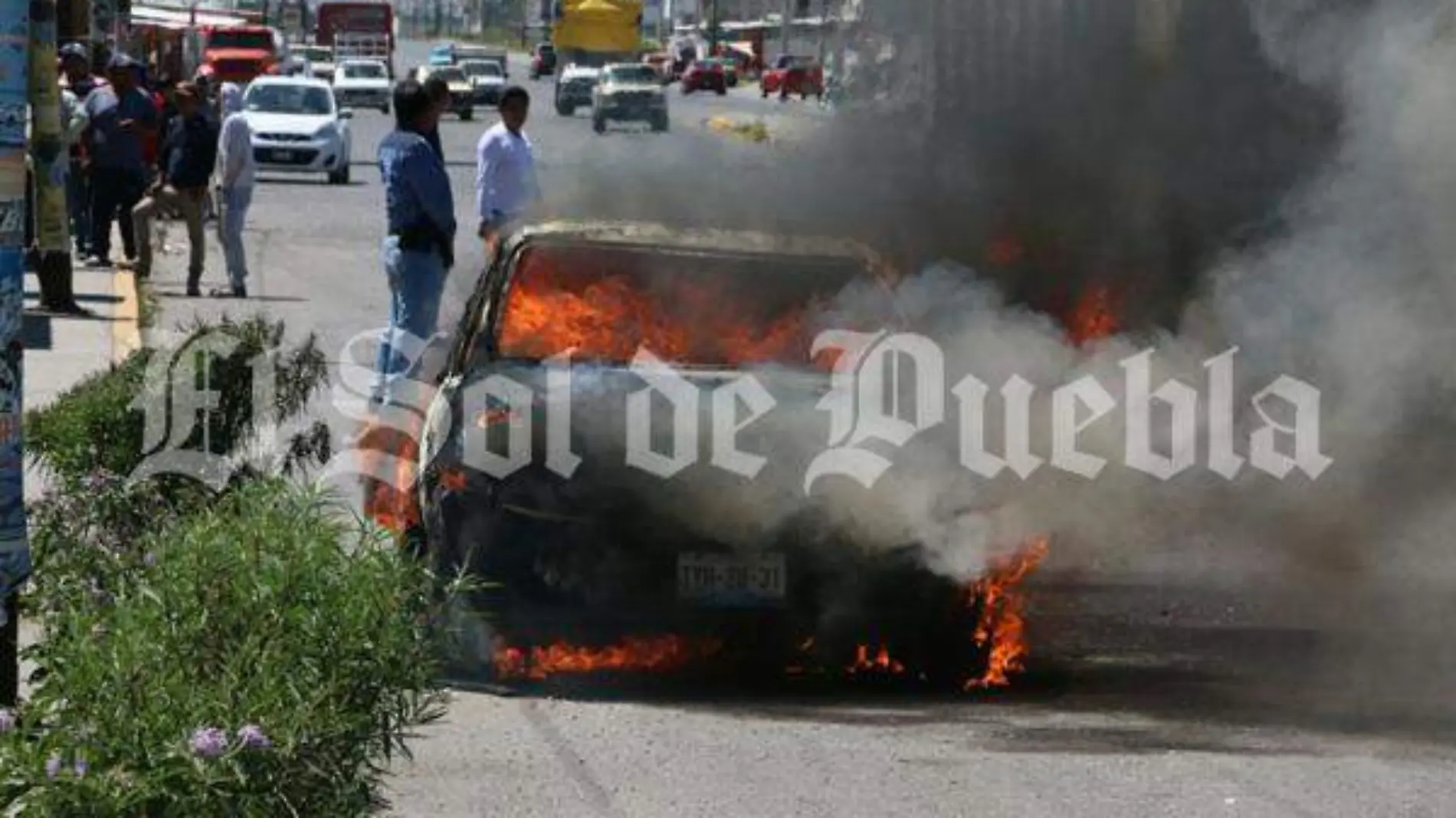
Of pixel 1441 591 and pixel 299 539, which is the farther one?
pixel 1441 591

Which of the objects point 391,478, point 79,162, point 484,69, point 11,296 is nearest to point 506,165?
point 391,478

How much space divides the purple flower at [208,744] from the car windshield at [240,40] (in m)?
71.4

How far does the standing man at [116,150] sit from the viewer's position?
24.8m

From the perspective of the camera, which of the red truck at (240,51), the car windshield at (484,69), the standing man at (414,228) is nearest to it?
the standing man at (414,228)

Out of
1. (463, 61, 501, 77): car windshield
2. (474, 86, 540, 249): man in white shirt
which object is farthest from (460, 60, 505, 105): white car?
(474, 86, 540, 249): man in white shirt

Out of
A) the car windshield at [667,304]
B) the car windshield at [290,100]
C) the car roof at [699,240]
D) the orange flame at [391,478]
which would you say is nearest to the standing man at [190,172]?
the orange flame at [391,478]

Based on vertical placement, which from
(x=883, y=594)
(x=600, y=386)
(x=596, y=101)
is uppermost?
(x=600, y=386)

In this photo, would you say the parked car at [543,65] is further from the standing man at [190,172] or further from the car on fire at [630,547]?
the car on fire at [630,547]

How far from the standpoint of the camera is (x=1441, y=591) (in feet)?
39.1

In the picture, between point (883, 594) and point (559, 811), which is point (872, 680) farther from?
point (559, 811)

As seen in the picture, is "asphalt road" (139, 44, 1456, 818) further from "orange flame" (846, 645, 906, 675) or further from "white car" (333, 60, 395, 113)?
"white car" (333, 60, 395, 113)

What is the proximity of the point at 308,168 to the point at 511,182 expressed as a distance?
26.8m

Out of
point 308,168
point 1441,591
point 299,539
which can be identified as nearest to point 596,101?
point 308,168

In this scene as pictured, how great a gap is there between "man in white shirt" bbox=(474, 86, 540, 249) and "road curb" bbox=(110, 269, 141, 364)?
2.29m
